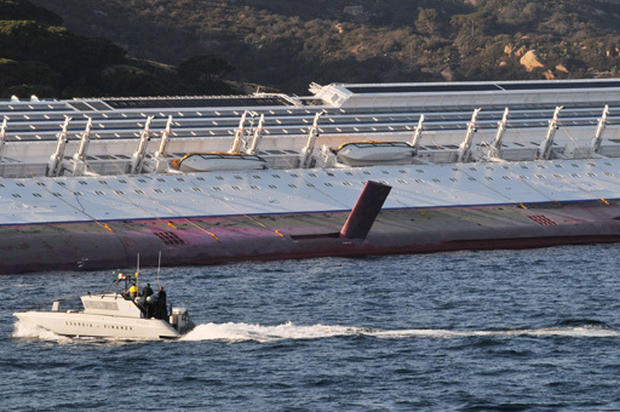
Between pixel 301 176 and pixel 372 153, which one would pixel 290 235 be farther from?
pixel 372 153

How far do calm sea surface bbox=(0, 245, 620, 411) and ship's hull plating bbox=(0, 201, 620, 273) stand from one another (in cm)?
390

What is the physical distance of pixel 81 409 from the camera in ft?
202

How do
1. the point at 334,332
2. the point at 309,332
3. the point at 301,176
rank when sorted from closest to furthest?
the point at 309,332 < the point at 334,332 < the point at 301,176

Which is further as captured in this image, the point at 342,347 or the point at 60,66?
the point at 60,66

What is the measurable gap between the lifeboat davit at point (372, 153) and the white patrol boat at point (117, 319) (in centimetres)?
5546

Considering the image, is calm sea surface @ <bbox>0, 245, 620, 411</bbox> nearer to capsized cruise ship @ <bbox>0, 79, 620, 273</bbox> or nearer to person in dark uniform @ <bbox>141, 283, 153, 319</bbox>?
person in dark uniform @ <bbox>141, 283, 153, 319</bbox>

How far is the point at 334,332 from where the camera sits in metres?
75.3

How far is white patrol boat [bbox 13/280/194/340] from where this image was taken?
7238cm

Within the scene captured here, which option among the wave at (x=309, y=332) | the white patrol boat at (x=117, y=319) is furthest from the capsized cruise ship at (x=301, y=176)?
the white patrol boat at (x=117, y=319)

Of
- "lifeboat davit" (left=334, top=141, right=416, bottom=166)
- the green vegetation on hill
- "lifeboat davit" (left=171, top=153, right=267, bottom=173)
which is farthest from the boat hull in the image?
the green vegetation on hill

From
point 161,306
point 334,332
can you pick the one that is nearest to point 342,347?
point 334,332

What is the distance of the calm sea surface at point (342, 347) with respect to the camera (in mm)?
63000

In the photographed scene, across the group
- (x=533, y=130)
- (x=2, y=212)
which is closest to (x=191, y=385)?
(x=2, y=212)

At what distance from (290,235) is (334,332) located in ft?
115
